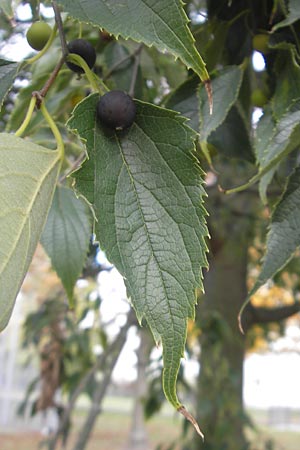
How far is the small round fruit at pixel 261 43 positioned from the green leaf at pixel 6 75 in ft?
1.20

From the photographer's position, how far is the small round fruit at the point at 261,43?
855 mm

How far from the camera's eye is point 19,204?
516 millimetres

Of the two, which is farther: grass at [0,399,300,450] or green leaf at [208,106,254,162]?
grass at [0,399,300,450]

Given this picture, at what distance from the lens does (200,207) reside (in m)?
0.57

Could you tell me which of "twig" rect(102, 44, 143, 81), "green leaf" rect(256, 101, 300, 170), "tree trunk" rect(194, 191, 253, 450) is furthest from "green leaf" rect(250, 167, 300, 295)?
"tree trunk" rect(194, 191, 253, 450)

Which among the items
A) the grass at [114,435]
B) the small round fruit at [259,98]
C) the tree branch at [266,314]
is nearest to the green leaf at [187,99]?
the small round fruit at [259,98]

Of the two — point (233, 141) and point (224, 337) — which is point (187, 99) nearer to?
point (233, 141)

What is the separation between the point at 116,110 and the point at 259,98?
0.41 metres

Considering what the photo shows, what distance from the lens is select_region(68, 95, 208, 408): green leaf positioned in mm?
540

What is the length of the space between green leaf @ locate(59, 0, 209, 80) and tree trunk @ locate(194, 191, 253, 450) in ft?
6.19

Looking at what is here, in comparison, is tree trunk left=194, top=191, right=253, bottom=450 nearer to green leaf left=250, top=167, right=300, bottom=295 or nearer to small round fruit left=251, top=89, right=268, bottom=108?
small round fruit left=251, top=89, right=268, bottom=108

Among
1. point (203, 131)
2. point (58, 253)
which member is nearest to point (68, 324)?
point (58, 253)

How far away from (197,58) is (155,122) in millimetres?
105

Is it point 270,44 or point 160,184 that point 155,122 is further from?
point 270,44
